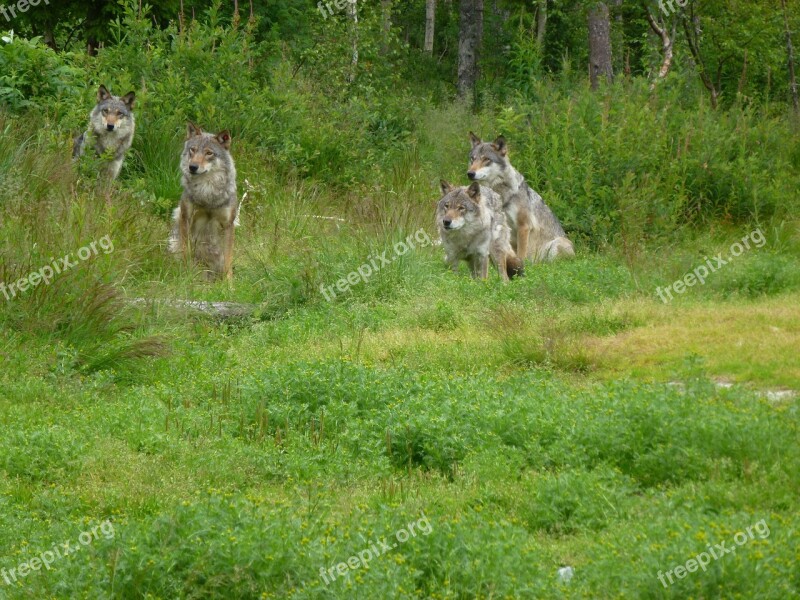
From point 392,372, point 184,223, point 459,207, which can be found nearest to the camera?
point 392,372

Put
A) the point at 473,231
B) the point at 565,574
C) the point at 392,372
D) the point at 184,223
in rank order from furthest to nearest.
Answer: the point at 184,223
the point at 473,231
the point at 392,372
the point at 565,574

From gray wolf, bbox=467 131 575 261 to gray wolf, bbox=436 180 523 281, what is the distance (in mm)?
872

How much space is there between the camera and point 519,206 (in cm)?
1435

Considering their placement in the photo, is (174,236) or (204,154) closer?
(204,154)

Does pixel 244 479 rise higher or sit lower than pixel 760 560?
lower

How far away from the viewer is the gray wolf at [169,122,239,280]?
1308 centimetres

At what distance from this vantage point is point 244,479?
6473 millimetres

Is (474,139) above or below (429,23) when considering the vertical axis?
below

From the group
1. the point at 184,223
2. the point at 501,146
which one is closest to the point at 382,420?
the point at 184,223

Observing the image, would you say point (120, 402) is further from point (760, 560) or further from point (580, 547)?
point (760, 560)

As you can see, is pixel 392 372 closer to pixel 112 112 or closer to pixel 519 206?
pixel 519 206

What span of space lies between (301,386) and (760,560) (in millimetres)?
3936

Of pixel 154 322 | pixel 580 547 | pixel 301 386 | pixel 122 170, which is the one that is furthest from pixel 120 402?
pixel 122 170

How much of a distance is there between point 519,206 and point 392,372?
6542 mm
